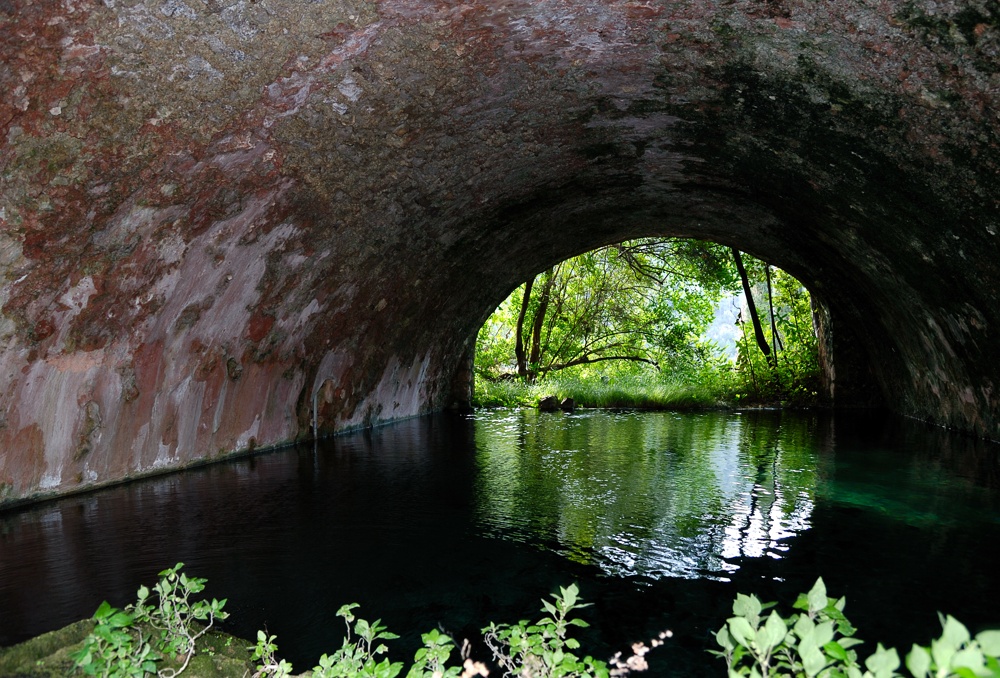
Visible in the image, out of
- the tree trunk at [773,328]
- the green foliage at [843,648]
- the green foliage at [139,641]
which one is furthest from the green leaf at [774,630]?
the tree trunk at [773,328]

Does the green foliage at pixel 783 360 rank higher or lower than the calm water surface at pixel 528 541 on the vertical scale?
higher

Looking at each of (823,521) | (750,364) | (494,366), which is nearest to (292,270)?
(823,521)

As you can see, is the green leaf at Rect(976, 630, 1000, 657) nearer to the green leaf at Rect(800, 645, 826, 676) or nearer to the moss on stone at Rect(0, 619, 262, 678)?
the green leaf at Rect(800, 645, 826, 676)

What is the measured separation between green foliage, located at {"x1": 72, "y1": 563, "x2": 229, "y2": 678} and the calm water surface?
0.50 metres

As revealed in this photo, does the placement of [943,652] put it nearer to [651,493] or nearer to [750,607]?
[750,607]

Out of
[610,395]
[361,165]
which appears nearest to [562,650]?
[361,165]

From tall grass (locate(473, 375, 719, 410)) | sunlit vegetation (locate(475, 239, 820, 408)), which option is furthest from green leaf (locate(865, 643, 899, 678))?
sunlit vegetation (locate(475, 239, 820, 408))

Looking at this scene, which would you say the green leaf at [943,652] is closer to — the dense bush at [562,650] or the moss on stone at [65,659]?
the dense bush at [562,650]

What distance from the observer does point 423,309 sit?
10711mm

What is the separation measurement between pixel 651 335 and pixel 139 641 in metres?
18.2

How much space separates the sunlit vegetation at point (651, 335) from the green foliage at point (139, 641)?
1322 centimetres

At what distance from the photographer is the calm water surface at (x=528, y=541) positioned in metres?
3.72

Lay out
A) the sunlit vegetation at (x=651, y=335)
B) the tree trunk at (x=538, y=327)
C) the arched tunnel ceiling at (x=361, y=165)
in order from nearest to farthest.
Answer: the arched tunnel ceiling at (x=361, y=165), the sunlit vegetation at (x=651, y=335), the tree trunk at (x=538, y=327)

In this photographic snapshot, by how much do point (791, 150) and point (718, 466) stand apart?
3309 mm
